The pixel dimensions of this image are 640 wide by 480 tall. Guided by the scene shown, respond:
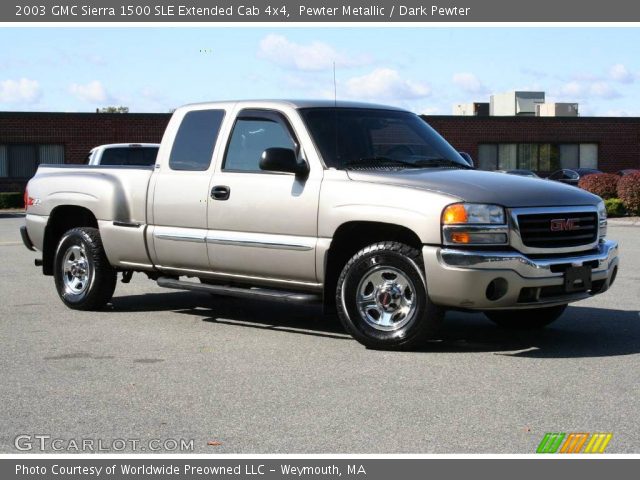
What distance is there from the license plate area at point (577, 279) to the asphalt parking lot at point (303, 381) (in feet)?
1.63

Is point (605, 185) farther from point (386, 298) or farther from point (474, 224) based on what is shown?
point (474, 224)

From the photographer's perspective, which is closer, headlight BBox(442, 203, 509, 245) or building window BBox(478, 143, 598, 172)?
headlight BBox(442, 203, 509, 245)

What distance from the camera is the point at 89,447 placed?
557 centimetres

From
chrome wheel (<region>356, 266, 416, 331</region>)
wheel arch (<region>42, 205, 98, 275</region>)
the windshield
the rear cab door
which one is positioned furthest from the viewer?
wheel arch (<region>42, 205, 98, 275</region>)

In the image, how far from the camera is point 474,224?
7953mm

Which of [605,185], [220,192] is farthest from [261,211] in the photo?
[605,185]

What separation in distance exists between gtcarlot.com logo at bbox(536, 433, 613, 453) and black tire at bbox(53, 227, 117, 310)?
5.91m

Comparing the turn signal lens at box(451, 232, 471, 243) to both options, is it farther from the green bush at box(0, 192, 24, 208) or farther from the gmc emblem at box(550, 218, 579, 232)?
the green bush at box(0, 192, 24, 208)

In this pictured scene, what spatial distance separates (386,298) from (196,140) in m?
2.61

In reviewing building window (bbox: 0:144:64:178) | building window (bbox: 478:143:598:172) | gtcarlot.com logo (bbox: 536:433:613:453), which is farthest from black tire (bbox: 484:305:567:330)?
building window (bbox: 478:143:598:172)

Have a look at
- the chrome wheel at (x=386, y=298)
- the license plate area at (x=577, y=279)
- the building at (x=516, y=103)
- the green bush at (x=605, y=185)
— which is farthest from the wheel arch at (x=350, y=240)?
the building at (x=516, y=103)

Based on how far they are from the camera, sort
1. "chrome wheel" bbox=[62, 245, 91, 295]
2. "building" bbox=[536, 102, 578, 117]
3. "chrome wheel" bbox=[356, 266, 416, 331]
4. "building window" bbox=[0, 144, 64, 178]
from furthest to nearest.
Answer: "building" bbox=[536, 102, 578, 117] → "building window" bbox=[0, 144, 64, 178] → "chrome wheel" bbox=[62, 245, 91, 295] → "chrome wheel" bbox=[356, 266, 416, 331]

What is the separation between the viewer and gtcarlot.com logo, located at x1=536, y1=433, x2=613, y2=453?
5523 millimetres

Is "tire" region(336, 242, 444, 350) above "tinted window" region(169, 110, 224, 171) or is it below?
below
